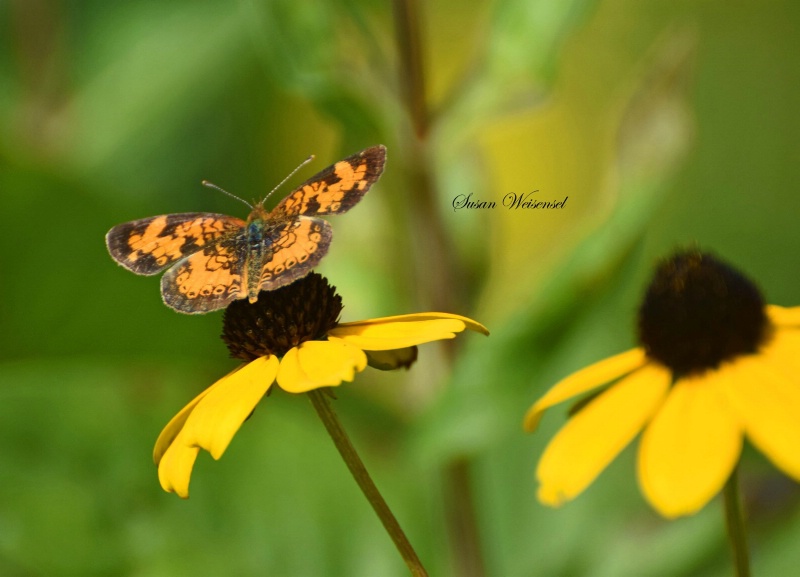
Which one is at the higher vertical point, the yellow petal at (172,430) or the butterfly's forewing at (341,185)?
the butterfly's forewing at (341,185)

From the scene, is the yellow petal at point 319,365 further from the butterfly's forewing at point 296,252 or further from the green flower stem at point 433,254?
the green flower stem at point 433,254

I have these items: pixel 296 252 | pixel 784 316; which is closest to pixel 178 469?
pixel 296 252

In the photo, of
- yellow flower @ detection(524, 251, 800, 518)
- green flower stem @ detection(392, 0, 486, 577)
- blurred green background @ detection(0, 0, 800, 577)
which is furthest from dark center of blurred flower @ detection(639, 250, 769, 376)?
green flower stem @ detection(392, 0, 486, 577)

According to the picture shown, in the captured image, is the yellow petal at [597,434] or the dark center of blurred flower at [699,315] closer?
the yellow petal at [597,434]

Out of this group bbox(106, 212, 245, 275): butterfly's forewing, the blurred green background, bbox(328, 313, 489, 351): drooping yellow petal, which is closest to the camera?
bbox(328, 313, 489, 351): drooping yellow petal

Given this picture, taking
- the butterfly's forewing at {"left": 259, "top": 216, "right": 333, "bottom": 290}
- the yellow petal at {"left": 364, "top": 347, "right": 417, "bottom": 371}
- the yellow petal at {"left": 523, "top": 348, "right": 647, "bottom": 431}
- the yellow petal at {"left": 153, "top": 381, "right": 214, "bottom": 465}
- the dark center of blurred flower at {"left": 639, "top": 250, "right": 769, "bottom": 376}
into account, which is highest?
the butterfly's forewing at {"left": 259, "top": 216, "right": 333, "bottom": 290}

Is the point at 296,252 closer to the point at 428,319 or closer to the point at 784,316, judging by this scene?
the point at 428,319

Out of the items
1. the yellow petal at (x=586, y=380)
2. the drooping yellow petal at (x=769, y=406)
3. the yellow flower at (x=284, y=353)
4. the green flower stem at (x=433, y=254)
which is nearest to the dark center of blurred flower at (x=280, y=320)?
the yellow flower at (x=284, y=353)

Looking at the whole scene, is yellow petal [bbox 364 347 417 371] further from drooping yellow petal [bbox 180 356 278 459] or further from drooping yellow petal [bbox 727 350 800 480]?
drooping yellow petal [bbox 727 350 800 480]
